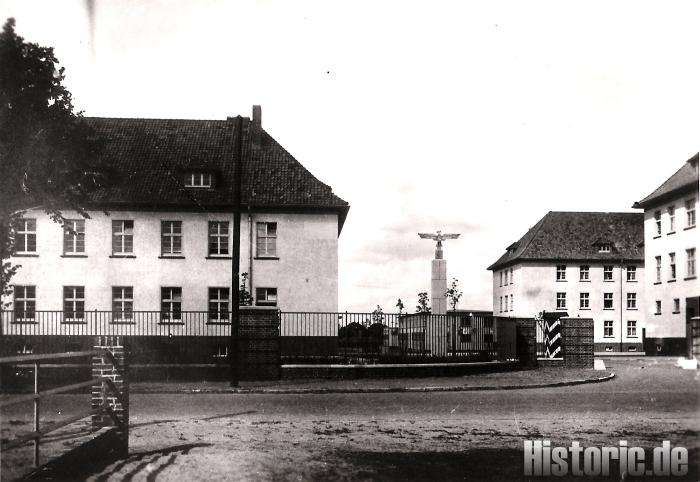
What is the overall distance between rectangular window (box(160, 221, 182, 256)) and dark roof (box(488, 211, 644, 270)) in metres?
39.2

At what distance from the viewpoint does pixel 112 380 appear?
8.21 meters

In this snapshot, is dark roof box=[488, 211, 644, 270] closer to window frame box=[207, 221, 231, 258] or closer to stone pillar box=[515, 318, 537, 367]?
window frame box=[207, 221, 231, 258]

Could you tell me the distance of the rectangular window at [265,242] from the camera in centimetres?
3559

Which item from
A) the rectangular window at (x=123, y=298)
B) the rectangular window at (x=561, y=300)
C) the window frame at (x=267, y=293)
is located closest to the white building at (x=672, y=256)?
the rectangular window at (x=561, y=300)

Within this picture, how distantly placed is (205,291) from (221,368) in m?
16.6

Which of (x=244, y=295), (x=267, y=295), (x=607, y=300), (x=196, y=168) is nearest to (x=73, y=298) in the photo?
(x=196, y=168)

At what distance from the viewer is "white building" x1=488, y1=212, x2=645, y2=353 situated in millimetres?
65438

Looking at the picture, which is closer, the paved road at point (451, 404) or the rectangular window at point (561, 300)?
the paved road at point (451, 404)

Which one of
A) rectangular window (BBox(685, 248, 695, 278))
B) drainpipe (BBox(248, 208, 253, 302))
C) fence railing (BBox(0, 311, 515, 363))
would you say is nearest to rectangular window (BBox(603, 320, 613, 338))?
rectangular window (BBox(685, 248, 695, 278))

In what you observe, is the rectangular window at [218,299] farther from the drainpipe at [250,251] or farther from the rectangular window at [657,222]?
the rectangular window at [657,222]

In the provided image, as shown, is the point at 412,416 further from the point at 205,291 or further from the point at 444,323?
the point at 205,291

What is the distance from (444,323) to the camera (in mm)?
21797

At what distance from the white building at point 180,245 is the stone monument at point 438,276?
326 inches

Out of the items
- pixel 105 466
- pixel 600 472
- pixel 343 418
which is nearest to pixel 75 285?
pixel 343 418
